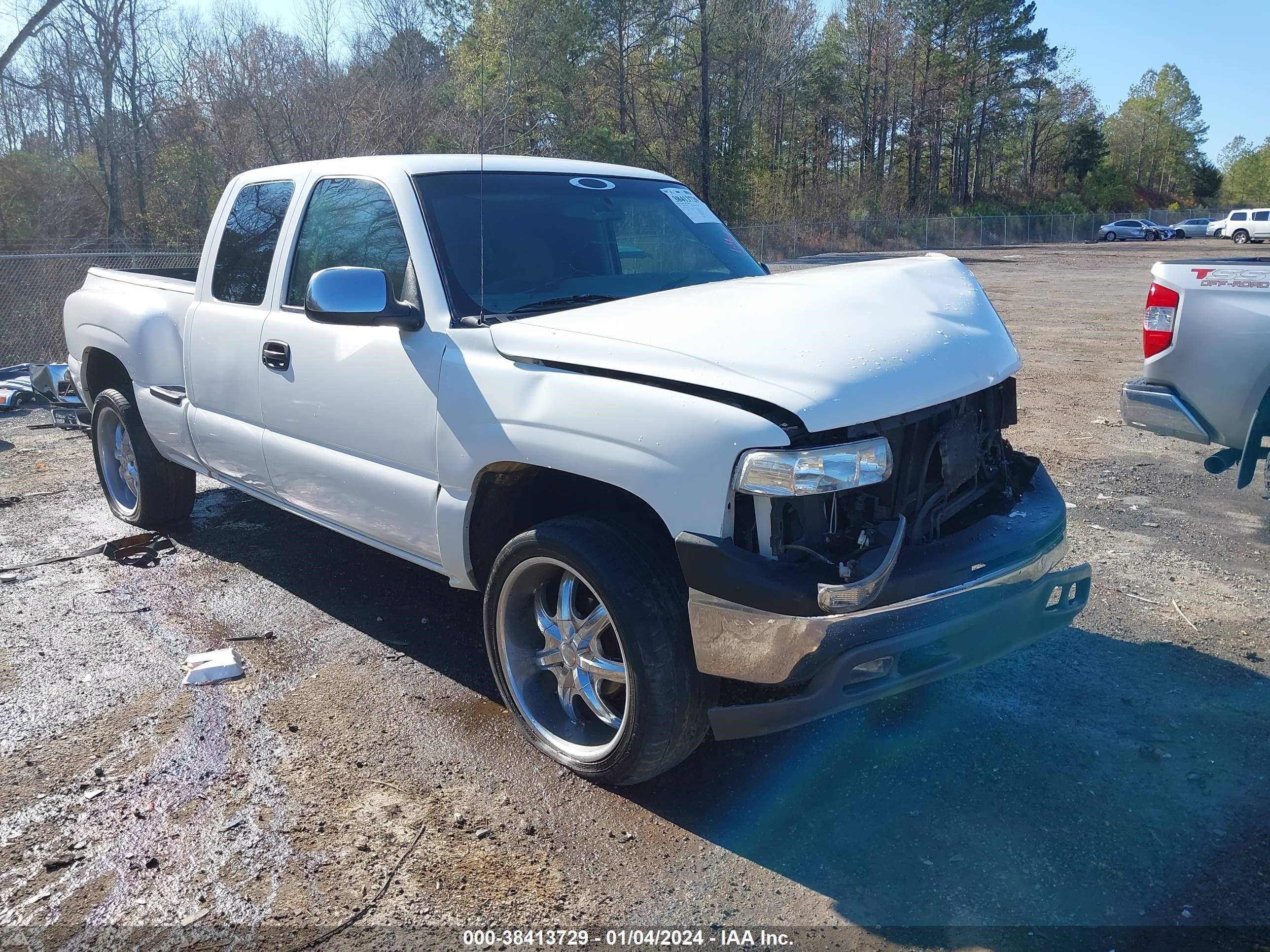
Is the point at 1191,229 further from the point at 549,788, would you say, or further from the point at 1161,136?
the point at 549,788

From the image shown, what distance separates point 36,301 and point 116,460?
26.6 feet

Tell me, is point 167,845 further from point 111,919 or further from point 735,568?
point 735,568

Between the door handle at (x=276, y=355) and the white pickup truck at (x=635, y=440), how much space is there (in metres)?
0.02

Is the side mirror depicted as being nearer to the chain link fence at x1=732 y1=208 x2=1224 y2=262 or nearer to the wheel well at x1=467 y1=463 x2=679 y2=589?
the wheel well at x1=467 y1=463 x2=679 y2=589

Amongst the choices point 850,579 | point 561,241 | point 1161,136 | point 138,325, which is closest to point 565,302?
point 561,241

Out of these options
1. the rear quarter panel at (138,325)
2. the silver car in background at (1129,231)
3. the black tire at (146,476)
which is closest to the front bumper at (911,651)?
the rear quarter panel at (138,325)

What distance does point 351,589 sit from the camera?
5.17 m

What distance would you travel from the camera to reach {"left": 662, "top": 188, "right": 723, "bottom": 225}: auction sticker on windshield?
4684mm

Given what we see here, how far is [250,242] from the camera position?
16.0 ft

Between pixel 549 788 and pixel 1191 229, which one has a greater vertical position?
pixel 1191 229

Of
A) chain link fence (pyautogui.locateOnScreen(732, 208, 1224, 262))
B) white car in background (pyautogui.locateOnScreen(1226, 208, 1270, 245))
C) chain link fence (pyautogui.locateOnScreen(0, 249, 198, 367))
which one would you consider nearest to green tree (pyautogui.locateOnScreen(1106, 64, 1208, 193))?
chain link fence (pyautogui.locateOnScreen(732, 208, 1224, 262))

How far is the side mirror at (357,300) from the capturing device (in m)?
3.55

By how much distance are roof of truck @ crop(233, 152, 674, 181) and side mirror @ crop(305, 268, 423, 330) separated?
0.67m

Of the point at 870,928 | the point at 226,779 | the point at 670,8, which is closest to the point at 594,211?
the point at 226,779
